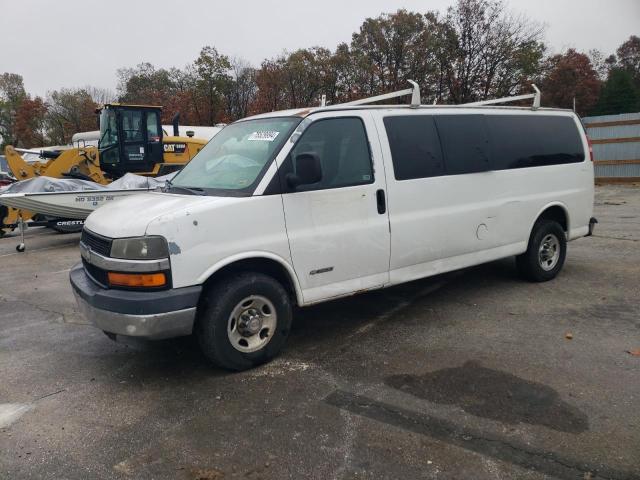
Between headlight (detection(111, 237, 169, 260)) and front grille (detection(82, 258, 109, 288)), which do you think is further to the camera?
front grille (detection(82, 258, 109, 288))

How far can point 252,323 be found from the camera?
4.16m

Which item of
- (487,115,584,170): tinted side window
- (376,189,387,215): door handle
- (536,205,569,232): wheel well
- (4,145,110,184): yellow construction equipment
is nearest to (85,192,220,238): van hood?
(376,189,387,215): door handle

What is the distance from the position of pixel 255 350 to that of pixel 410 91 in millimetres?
2944

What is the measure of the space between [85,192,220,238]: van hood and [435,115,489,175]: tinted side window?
249cm

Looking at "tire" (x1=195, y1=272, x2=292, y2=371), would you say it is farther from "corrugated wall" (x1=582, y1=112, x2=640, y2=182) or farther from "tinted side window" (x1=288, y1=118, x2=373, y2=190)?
"corrugated wall" (x1=582, y1=112, x2=640, y2=182)

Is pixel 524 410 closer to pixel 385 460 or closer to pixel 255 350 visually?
pixel 385 460

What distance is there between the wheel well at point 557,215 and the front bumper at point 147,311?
177 inches

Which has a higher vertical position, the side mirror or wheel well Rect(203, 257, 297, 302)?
the side mirror

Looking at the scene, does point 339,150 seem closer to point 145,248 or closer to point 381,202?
point 381,202

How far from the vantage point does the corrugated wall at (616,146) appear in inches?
779

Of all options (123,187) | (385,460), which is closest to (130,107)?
(123,187)

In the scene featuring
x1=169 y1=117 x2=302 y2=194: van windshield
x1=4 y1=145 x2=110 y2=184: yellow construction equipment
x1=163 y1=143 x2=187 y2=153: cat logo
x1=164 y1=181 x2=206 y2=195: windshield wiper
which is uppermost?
x1=163 y1=143 x2=187 y2=153: cat logo

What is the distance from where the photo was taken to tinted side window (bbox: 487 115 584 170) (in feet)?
19.2

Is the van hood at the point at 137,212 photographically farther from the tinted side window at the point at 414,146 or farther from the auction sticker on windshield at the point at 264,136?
the tinted side window at the point at 414,146
